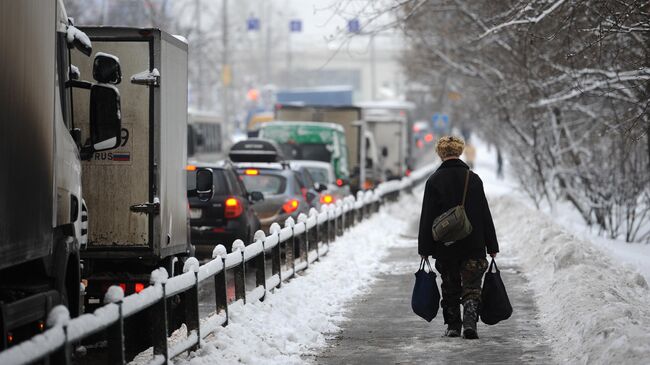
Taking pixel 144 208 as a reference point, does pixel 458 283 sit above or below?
below

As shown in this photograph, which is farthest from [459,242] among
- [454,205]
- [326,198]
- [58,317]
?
[326,198]

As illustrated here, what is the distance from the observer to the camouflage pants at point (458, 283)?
11.3 metres

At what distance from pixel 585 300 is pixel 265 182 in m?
10.7

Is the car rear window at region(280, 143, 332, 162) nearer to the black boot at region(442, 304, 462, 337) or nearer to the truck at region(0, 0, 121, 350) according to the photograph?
the black boot at region(442, 304, 462, 337)

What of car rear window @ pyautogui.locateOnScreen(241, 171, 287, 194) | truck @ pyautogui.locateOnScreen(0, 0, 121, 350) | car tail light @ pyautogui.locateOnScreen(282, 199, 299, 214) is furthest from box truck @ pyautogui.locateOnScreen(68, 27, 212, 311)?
car rear window @ pyautogui.locateOnScreen(241, 171, 287, 194)

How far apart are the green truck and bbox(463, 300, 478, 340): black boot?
22027 mm

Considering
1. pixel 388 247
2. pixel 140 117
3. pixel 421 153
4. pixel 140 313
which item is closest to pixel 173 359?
pixel 140 313

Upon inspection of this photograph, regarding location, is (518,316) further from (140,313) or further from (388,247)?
(388,247)

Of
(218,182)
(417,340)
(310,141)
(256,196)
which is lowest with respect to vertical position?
(417,340)

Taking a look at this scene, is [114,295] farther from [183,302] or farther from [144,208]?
[144,208]

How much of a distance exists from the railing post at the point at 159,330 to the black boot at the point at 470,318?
10.3 feet

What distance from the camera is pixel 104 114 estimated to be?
29.2ft

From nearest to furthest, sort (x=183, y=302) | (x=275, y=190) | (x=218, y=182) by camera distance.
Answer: (x=183, y=302) → (x=218, y=182) → (x=275, y=190)

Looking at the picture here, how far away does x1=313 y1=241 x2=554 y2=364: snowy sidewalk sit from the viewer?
1062 cm
